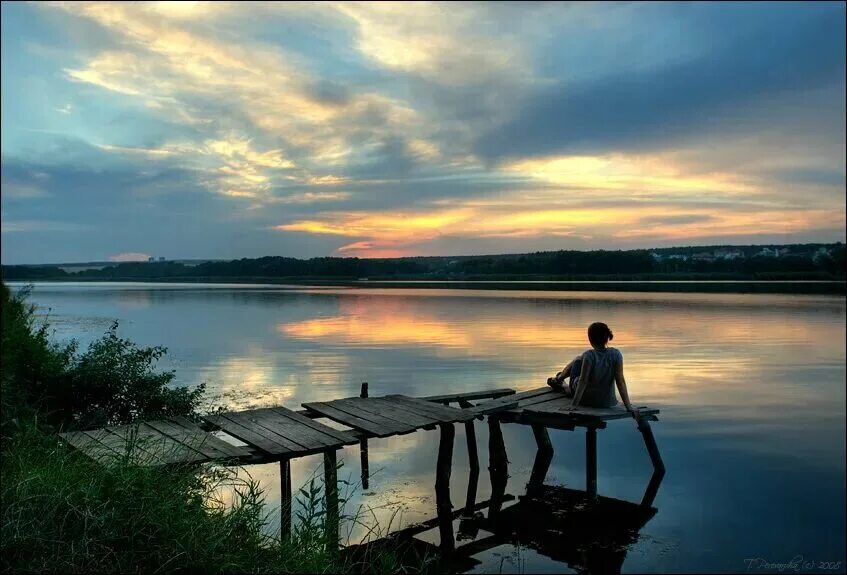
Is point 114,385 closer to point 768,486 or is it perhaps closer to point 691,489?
point 691,489

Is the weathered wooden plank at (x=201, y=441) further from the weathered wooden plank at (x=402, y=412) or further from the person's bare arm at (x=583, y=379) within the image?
the person's bare arm at (x=583, y=379)

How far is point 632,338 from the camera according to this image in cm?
3603

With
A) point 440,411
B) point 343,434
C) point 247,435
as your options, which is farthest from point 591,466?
point 247,435

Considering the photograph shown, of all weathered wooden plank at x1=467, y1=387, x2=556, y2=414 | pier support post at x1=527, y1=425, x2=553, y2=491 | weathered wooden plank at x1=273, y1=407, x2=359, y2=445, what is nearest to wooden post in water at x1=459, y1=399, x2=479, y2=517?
weathered wooden plank at x1=467, y1=387, x2=556, y2=414

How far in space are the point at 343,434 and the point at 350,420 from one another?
107cm

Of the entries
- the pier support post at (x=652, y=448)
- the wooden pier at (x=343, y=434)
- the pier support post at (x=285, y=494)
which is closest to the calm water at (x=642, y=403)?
the pier support post at (x=652, y=448)

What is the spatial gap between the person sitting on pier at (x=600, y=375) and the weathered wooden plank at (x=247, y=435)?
4.98 meters

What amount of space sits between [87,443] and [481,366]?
742 inches

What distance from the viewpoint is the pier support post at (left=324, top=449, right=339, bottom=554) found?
22.5 feet

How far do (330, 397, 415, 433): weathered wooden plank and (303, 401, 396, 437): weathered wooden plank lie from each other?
12 centimetres

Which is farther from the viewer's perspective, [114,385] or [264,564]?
[114,385]

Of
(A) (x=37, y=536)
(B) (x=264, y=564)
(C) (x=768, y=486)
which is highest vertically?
(A) (x=37, y=536)

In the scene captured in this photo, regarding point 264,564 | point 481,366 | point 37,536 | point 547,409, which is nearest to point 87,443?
point 37,536

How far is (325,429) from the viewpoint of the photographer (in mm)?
9328
